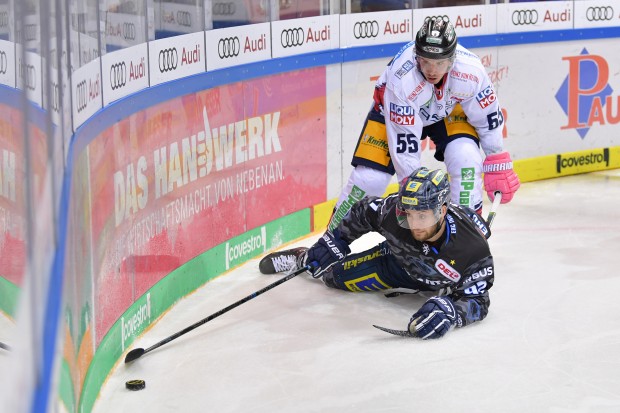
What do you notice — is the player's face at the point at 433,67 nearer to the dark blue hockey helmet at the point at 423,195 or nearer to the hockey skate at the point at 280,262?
the dark blue hockey helmet at the point at 423,195

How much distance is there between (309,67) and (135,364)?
99.2 inches

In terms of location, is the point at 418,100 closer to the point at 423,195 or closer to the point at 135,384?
the point at 423,195

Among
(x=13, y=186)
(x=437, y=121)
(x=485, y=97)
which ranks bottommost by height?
(x=437, y=121)

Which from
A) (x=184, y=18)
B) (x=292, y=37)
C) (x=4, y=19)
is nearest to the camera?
(x=4, y=19)

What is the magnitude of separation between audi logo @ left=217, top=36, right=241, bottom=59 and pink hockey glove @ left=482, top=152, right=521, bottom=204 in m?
1.33

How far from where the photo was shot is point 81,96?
360 cm

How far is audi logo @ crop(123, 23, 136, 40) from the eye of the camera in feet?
14.1

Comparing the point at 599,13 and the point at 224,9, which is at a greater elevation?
the point at 224,9

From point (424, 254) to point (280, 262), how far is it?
1.08 meters

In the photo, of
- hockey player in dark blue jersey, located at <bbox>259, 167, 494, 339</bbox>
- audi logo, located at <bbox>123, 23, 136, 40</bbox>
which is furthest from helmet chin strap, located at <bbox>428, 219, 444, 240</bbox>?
audi logo, located at <bbox>123, 23, 136, 40</bbox>

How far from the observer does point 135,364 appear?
4168 mm

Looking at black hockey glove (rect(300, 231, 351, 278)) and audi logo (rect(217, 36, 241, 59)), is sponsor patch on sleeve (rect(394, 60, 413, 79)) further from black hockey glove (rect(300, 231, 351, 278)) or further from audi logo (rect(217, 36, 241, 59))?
audi logo (rect(217, 36, 241, 59))

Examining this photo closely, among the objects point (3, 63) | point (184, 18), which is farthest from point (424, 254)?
point (3, 63)

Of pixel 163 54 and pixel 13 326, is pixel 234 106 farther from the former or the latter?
pixel 13 326
